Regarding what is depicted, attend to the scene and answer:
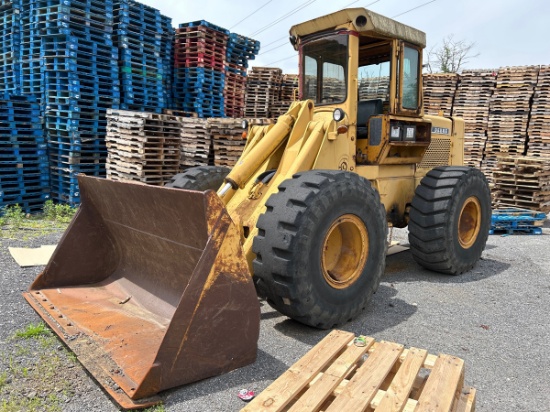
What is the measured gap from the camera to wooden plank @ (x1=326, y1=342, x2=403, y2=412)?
2381mm

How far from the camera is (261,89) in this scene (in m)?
14.8

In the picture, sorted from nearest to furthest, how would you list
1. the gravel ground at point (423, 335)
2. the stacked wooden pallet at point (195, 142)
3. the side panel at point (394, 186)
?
1. the gravel ground at point (423, 335)
2. the side panel at point (394, 186)
3. the stacked wooden pallet at point (195, 142)

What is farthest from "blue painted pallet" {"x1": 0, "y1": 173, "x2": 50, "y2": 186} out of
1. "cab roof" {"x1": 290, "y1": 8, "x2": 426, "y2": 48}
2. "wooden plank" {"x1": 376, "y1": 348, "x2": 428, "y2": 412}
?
"wooden plank" {"x1": 376, "y1": 348, "x2": 428, "y2": 412}

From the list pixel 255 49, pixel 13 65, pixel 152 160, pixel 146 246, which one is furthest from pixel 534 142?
pixel 13 65

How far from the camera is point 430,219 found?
5.48 m

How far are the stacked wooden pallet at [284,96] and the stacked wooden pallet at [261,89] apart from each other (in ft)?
0.64

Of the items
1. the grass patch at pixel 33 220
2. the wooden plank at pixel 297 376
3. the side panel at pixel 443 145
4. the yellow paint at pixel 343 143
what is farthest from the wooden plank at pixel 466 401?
the grass patch at pixel 33 220

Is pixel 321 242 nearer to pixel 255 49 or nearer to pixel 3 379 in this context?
pixel 3 379

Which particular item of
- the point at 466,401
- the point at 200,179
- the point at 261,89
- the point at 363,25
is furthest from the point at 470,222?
the point at 261,89

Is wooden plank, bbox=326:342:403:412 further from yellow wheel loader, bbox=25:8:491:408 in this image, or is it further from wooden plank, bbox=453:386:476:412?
yellow wheel loader, bbox=25:8:491:408

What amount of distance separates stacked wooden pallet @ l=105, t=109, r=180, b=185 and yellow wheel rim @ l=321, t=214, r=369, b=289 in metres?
5.66

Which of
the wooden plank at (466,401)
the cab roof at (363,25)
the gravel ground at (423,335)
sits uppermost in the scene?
the cab roof at (363,25)

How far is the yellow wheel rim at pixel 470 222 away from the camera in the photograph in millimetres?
6251

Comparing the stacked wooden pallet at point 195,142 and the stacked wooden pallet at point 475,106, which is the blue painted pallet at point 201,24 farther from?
the stacked wooden pallet at point 475,106
